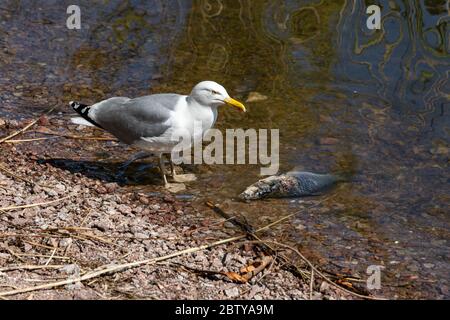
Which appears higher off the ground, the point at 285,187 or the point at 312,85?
the point at 312,85

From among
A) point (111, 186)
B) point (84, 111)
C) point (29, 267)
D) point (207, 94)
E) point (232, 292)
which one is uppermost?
point (207, 94)

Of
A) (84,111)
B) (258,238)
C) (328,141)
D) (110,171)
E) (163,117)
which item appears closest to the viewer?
(258,238)

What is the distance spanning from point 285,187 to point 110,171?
1464mm

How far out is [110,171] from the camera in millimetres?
7020

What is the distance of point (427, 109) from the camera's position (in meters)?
8.01

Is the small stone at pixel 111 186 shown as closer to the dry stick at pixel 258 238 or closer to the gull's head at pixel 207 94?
the dry stick at pixel 258 238

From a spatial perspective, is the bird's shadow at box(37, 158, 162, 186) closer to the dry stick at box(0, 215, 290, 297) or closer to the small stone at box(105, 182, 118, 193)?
the small stone at box(105, 182, 118, 193)

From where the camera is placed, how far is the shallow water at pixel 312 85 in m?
6.23

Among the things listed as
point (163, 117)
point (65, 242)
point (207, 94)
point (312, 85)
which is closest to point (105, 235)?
point (65, 242)

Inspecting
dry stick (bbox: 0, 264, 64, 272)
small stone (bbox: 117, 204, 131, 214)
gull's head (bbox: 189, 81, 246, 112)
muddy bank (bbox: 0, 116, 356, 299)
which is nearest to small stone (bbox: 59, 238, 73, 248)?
muddy bank (bbox: 0, 116, 356, 299)

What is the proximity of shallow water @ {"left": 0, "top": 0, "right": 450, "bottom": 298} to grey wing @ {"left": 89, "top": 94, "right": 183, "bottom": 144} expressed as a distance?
62 centimetres

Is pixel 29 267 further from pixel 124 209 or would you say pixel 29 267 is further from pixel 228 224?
pixel 228 224
